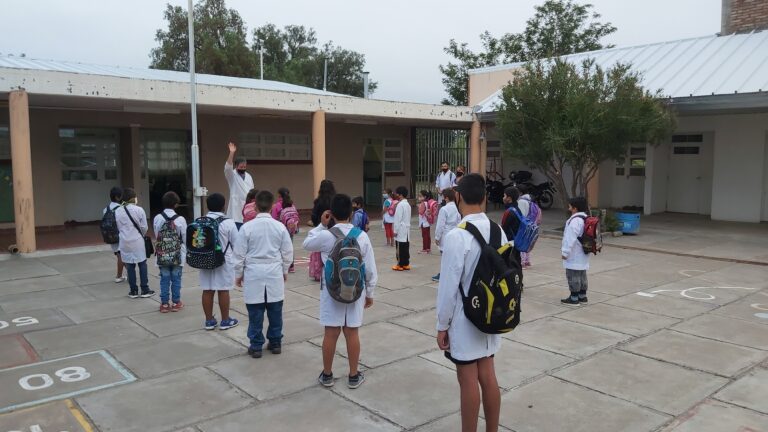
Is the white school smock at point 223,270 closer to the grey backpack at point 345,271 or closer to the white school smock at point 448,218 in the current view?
the grey backpack at point 345,271

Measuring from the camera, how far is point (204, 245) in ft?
18.7

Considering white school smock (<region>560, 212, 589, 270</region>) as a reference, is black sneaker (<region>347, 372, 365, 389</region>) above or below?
below

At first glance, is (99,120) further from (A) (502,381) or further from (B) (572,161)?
(A) (502,381)

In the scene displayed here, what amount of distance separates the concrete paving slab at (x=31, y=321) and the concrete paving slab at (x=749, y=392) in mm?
6272

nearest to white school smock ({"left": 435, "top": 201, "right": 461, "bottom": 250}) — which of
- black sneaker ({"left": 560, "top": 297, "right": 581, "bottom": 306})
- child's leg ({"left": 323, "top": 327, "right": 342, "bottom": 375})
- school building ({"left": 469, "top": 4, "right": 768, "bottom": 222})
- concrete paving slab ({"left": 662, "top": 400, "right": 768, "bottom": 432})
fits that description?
black sneaker ({"left": 560, "top": 297, "right": 581, "bottom": 306})

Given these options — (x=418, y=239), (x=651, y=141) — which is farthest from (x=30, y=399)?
(x=651, y=141)

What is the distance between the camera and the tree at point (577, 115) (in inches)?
466

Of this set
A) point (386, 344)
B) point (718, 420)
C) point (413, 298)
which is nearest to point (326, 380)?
point (386, 344)

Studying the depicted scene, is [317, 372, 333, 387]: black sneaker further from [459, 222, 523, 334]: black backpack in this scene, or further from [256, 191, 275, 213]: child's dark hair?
[459, 222, 523, 334]: black backpack

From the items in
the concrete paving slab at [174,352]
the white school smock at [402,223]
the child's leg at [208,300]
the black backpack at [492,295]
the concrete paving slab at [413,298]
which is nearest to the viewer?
the black backpack at [492,295]

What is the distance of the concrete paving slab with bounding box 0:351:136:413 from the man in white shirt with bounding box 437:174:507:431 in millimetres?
2826

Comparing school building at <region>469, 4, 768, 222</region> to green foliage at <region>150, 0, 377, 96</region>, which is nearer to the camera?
school building at <region>469, 4, 768, 222</region>

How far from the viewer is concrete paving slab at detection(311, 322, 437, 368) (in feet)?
17.3

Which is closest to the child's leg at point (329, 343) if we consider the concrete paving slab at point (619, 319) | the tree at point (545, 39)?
the concrete paving slab at point (619, 319)
